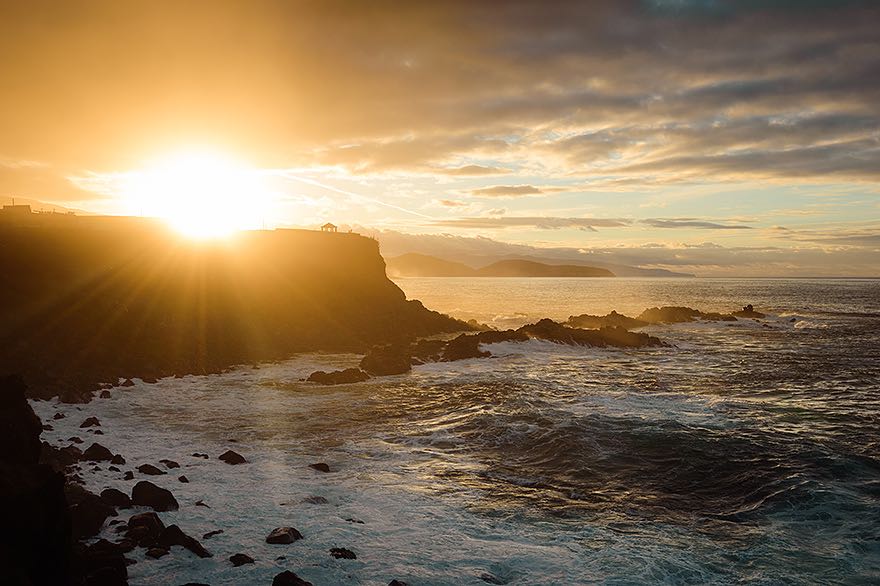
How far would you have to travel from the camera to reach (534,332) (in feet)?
176

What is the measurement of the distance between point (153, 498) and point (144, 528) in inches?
75.2

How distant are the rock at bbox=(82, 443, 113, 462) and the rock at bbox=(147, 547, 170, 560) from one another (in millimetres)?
7805

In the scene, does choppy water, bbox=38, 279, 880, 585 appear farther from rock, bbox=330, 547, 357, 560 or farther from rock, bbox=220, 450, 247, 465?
rock, bbox=220, 450, 247, 465

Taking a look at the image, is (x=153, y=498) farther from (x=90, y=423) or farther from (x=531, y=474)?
(x=531, y=474)

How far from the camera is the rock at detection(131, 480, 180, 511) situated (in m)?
14.5

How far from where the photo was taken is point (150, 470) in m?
17.4

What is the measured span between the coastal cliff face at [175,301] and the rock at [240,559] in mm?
21777

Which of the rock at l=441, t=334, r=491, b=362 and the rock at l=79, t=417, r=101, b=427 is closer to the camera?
the rock at l=79, t=417, r=101, b=427

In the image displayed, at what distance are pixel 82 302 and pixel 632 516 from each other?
40.0 m

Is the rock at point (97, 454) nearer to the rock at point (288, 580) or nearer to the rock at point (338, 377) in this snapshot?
the rock at point (288, 580)

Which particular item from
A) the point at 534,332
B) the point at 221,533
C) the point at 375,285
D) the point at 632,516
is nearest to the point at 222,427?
the point at 221,533

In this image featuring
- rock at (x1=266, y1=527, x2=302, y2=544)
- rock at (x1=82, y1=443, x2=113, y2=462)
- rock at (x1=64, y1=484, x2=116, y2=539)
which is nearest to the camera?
rock at (x1=64, y1=484, x2=116, y2=539)

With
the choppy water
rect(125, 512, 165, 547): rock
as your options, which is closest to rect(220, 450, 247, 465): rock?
the choppy water

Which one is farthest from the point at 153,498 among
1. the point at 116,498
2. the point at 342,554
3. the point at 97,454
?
the point at 342,554
